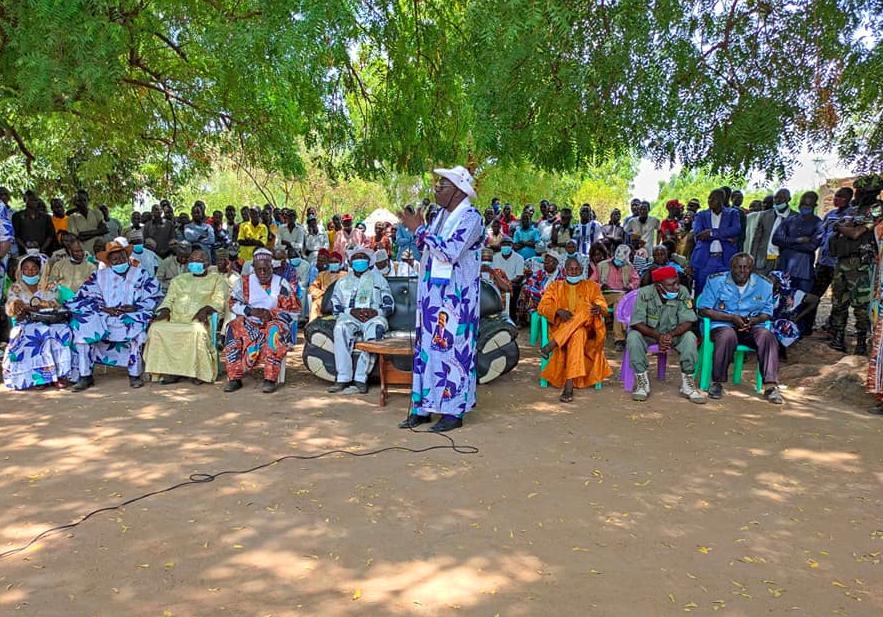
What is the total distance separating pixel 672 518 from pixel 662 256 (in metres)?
4.85

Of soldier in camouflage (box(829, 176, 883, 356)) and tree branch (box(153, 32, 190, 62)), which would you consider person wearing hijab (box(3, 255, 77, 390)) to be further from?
soldier in camouflage (box(829, 176, 883, 356))

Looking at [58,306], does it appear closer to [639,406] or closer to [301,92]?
[301,92]

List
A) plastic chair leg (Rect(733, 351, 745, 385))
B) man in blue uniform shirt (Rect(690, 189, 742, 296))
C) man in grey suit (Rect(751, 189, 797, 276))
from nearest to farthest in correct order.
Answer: plastic chair leg (Rect(733, 351, 745, 385)) < man in blue uniform shirt (Rect(690, 189, 742, 296)) < man in grey suit (Rect(751, 189, 797, 276))

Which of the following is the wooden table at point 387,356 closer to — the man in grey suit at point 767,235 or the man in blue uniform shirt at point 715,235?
the man in blue uniform shirt at point 715,235

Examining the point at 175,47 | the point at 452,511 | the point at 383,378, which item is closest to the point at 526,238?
the point at 383,378

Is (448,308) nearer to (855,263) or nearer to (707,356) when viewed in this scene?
(707,356)

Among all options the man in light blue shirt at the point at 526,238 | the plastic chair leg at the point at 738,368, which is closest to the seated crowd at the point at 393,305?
the plastic chair leg at the point at 738,368

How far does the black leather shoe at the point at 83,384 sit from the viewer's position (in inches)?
276

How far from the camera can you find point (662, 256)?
8.25 m

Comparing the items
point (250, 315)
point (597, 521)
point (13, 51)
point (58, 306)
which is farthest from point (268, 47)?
point (597, 521)

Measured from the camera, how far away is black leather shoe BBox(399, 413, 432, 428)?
5.81 m

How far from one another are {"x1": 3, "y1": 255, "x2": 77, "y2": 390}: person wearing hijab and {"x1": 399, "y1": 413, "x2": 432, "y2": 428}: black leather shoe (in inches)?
148

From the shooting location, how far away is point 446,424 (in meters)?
5.72

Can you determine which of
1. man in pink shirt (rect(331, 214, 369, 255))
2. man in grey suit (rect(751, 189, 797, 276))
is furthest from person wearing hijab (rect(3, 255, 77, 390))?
man in grey suit (rect(751, 189, 797, 276))
